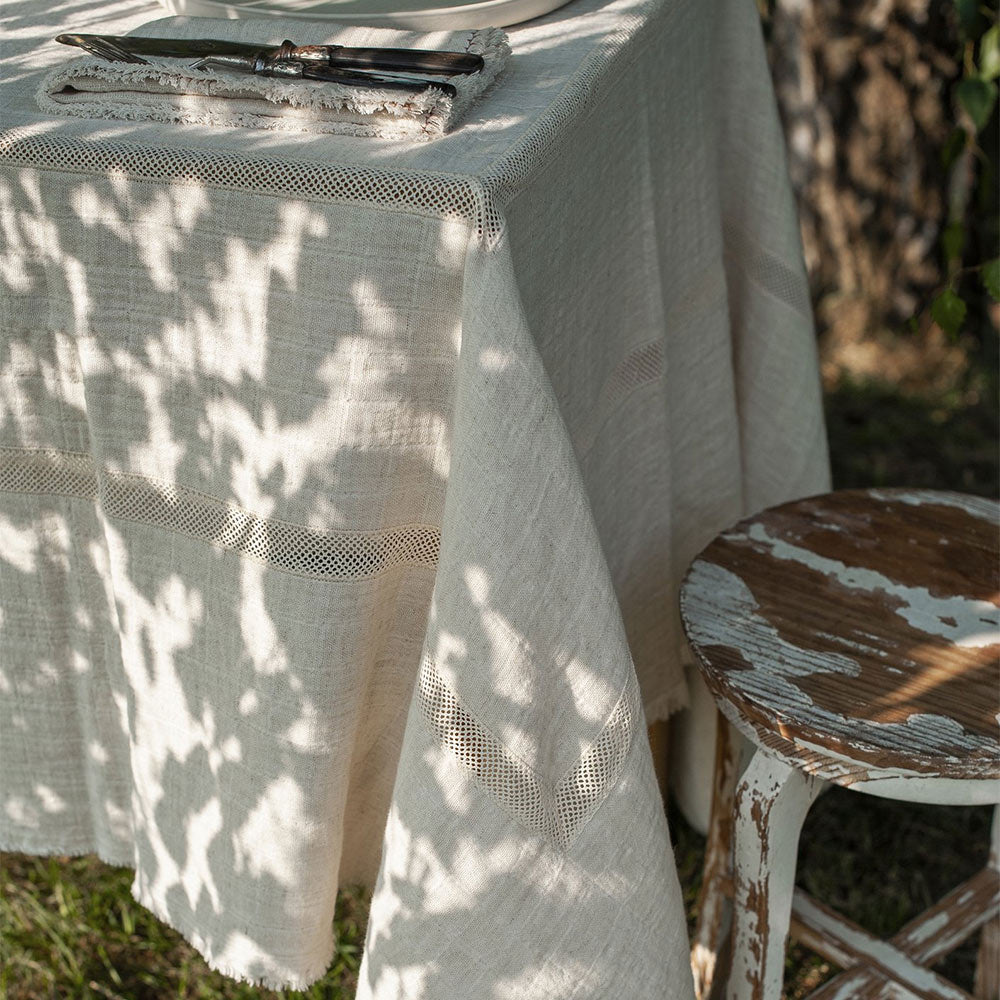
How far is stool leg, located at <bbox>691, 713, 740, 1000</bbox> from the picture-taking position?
4.13 ft

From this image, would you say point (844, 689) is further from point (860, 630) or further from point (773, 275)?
point (773, 275)

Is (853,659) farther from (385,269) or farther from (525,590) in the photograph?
(385,269)

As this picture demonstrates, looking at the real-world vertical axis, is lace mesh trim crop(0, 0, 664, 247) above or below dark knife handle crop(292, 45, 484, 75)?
below

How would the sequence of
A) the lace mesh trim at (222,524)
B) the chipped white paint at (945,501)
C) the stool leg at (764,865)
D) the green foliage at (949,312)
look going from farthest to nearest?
the green foliage at (949,312) < the chipped white paint at (945,501) < the stool leg at (764,865) < the lace mesh trim at (222,524)

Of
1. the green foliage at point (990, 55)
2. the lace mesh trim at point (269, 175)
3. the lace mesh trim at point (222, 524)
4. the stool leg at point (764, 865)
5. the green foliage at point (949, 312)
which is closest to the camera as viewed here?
the lace mesh trim at point (269, 175)

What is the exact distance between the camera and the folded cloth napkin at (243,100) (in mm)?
861

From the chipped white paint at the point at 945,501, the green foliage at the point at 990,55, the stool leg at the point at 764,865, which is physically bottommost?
the stool leg at the point at 764,865

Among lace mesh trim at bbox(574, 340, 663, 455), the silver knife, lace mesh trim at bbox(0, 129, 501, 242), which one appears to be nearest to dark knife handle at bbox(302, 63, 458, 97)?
the silver knife

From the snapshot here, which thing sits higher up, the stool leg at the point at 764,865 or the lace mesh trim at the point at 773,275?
the lace mesh trim at the point at 773,275

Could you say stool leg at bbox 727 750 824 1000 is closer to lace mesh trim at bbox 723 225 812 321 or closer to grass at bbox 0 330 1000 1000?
grass at bbox 0 330 1000 1000

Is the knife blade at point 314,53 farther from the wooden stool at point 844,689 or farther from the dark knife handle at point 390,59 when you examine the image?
the wooden stool at point 844,689

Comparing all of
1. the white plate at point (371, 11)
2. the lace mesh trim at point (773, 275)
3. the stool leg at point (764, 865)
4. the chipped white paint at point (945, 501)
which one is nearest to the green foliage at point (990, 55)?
the lace mesh trim at point (773, 275)

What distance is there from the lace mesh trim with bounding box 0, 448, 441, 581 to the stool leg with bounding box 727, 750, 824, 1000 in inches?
12.7

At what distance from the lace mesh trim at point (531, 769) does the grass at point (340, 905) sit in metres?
0.68
